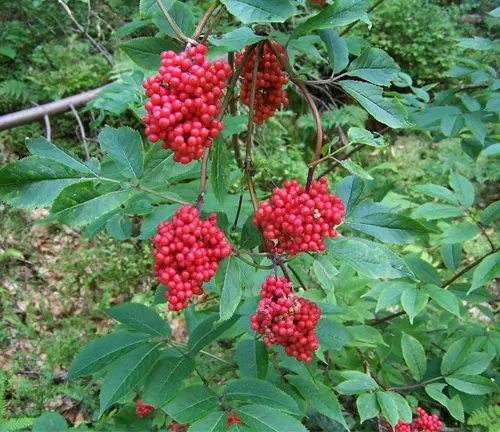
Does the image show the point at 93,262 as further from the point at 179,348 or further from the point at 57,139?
the point at 179,348

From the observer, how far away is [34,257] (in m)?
4.30

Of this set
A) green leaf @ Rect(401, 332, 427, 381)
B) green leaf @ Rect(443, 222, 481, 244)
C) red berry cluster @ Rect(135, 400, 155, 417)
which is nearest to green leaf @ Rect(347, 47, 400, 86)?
green leaf @ Rect(443, 222, 481, 244)

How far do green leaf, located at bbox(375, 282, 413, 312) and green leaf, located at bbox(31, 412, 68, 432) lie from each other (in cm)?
135

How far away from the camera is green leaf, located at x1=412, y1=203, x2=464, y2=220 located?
211 cm

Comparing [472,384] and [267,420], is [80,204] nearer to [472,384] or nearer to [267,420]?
[267,420]

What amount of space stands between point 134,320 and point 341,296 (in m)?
1.11

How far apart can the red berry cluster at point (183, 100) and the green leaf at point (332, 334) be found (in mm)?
890

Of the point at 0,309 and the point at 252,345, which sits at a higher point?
the point at 252,345

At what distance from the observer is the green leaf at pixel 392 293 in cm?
185

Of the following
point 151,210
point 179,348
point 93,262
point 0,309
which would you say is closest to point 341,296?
point 179,348

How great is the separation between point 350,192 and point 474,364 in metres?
1.10

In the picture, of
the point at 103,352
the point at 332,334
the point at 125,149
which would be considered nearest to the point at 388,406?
the point at 332,334

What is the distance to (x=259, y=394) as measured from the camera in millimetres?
1336

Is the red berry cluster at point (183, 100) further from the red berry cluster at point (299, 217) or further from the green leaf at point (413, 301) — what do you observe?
the green leaf at point (413, 301)
